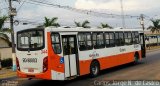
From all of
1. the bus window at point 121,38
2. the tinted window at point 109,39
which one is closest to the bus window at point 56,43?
the tinted window at point 109,39

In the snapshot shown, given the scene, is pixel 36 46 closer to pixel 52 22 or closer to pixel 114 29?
pixel 114 29

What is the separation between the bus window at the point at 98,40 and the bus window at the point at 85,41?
0.48 m

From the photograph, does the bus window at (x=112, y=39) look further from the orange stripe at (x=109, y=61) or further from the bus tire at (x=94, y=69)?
the bus tire at (x=94, y=69)

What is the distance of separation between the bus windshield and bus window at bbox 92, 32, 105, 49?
4.04 metres

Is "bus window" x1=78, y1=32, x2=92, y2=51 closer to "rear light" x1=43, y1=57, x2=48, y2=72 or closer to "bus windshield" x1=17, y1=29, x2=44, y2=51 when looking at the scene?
"bus windshield" x1=17, y1=29, x2=44, y2=51

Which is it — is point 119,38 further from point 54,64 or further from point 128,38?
point 54,64

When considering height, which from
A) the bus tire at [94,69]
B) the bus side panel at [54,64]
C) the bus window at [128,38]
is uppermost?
the bus window at [128,38]

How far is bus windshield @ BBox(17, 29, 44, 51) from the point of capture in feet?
49.9

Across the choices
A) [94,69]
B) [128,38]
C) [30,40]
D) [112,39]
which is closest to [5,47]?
[128,38]

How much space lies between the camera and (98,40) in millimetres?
18859

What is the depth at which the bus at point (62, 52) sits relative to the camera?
14930 mm

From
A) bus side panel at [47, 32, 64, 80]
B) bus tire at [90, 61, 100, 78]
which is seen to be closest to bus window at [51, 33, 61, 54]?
bus side panel at [47, 32, 64, 80]

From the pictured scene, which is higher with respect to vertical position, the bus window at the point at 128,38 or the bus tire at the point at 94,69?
the bus window at the point at 128,38

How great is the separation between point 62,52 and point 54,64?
85cm
